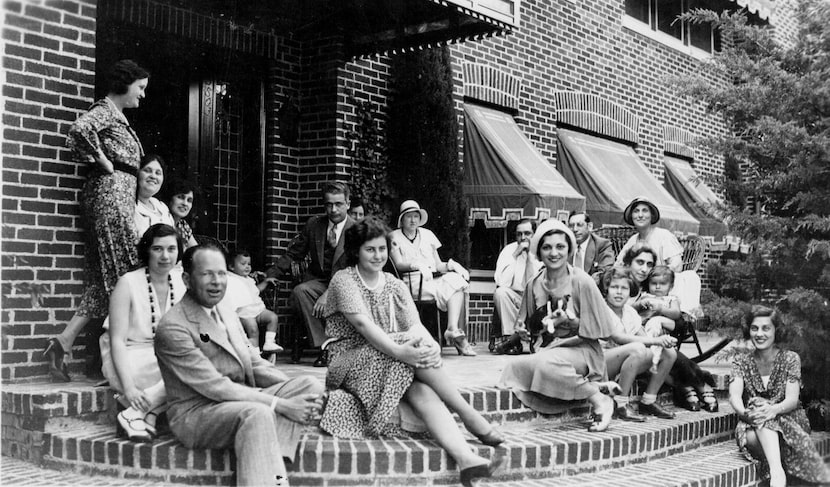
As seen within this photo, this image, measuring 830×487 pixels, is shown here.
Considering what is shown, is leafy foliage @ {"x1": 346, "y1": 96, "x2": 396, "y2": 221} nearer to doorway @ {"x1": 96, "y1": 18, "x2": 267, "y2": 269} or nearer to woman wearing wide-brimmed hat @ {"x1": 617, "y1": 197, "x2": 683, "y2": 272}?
doorway @ {"x1": 96, "y1": 18, "x2": 267, "y2": 269}

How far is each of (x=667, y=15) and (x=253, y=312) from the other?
920 centimetres

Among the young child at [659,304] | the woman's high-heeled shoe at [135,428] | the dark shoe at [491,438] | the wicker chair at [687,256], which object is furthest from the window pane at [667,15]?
the woman's high-heeled shoe at [135,428]

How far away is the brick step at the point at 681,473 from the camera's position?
4.58 metres

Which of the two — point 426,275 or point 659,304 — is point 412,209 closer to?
point 426,275

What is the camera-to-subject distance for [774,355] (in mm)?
5668

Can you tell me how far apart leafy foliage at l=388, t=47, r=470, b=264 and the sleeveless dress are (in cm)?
395

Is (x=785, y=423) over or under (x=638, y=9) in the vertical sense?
under

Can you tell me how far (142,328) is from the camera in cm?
449

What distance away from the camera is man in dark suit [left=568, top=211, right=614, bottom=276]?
8.55 meters

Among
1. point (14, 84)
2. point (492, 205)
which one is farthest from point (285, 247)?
point (14, 84)

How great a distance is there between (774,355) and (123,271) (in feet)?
14.1

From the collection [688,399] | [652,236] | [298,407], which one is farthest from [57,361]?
[652,236]

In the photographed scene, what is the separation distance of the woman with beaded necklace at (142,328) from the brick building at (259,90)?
992 mm

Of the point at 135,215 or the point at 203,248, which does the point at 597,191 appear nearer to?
the point at 135,215
